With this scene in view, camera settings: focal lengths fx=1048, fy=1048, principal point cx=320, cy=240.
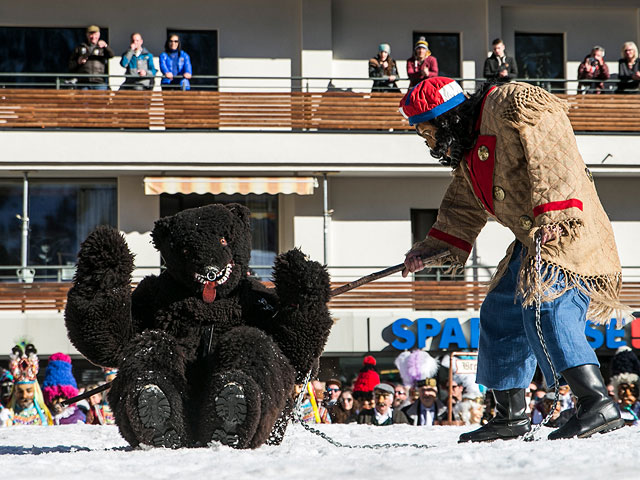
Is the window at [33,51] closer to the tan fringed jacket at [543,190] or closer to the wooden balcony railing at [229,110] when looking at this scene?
the wooden balcony railing at [229,110]

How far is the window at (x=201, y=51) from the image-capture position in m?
19.2

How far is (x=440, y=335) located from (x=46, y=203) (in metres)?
7.31

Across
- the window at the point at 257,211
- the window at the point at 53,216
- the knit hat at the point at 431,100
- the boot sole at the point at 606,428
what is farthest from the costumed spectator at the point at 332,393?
the window at the point at 53,216

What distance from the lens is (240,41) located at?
19.2 m

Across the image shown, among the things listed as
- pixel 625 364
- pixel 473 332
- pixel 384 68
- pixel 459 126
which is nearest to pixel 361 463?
pixel 459 126

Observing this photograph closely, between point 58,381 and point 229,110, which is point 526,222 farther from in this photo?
point 229,110

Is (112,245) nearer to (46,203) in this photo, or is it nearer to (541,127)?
(541,127)

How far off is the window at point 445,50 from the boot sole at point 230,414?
637 inches

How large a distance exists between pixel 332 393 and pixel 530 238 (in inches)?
263

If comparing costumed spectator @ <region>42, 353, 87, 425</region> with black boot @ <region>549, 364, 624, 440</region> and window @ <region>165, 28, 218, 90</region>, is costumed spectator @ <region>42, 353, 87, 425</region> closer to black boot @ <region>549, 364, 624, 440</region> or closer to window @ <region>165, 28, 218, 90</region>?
black boot @ <region>549, 364, 624, 440</region>

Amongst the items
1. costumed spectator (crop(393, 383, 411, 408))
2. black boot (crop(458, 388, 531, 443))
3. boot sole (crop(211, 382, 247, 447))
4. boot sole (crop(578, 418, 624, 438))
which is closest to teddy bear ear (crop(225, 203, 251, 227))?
boot sole (crop(211, 382, 247, 447))

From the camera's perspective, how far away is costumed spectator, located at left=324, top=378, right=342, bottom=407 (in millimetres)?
10648

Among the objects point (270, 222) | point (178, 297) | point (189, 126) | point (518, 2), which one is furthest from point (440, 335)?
point (178, 297)

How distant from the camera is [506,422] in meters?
4.84
